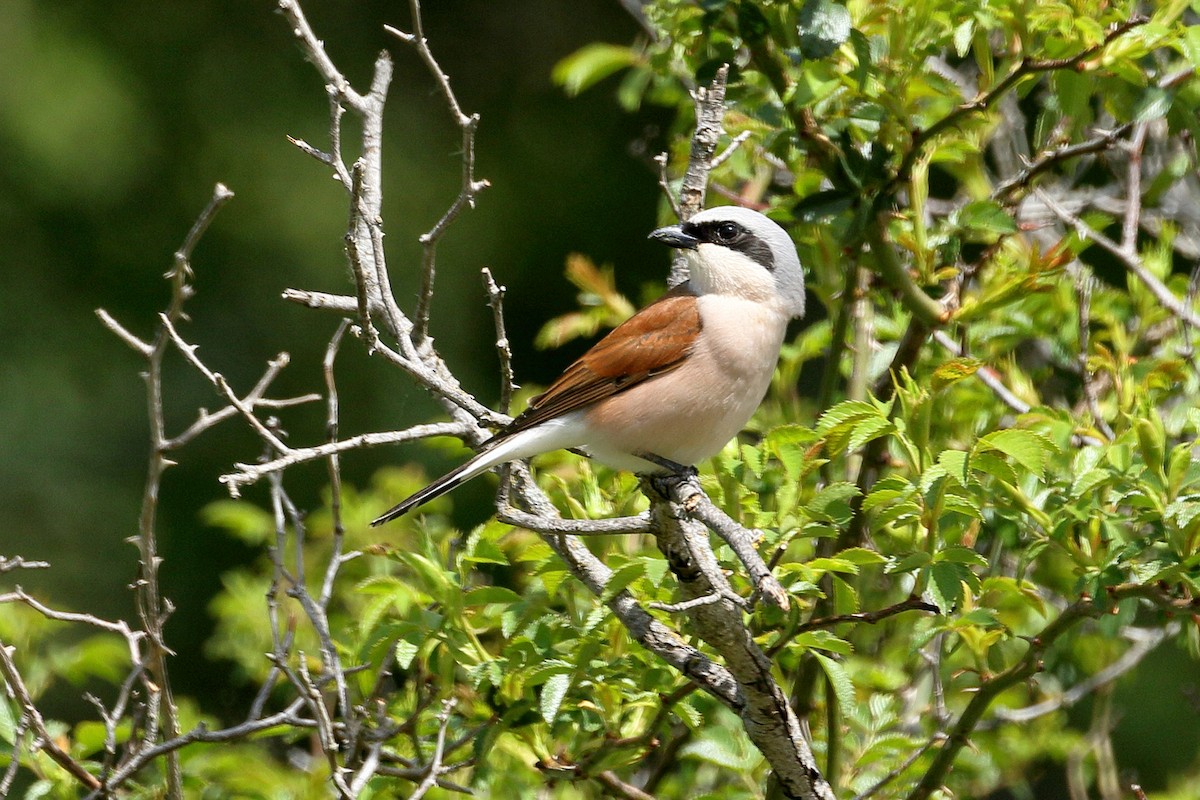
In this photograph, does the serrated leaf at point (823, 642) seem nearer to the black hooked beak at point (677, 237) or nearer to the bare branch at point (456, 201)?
the bare branch at point (456, 201)

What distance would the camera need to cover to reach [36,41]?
7.09 m

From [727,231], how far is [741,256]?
0.08 metres

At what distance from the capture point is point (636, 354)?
3.33 meters

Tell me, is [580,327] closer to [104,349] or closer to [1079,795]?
[1079,795]

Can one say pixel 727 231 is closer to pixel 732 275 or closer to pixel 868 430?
pixel 732 275

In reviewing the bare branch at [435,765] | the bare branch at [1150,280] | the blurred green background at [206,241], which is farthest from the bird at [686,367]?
the blurred green background at [206,241]

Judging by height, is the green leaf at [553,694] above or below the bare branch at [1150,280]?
below

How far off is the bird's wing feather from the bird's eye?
17cm

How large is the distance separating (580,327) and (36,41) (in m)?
4.80

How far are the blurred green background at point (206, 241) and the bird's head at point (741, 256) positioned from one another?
3301 millimetres

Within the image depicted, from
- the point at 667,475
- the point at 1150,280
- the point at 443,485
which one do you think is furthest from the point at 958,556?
the point at 1150,280

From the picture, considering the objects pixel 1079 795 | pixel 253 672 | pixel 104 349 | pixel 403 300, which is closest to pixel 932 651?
pixel 1079 795

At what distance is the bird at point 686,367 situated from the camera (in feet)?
10.1

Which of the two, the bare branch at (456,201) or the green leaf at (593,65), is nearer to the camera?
the bare branch at (456,201)
